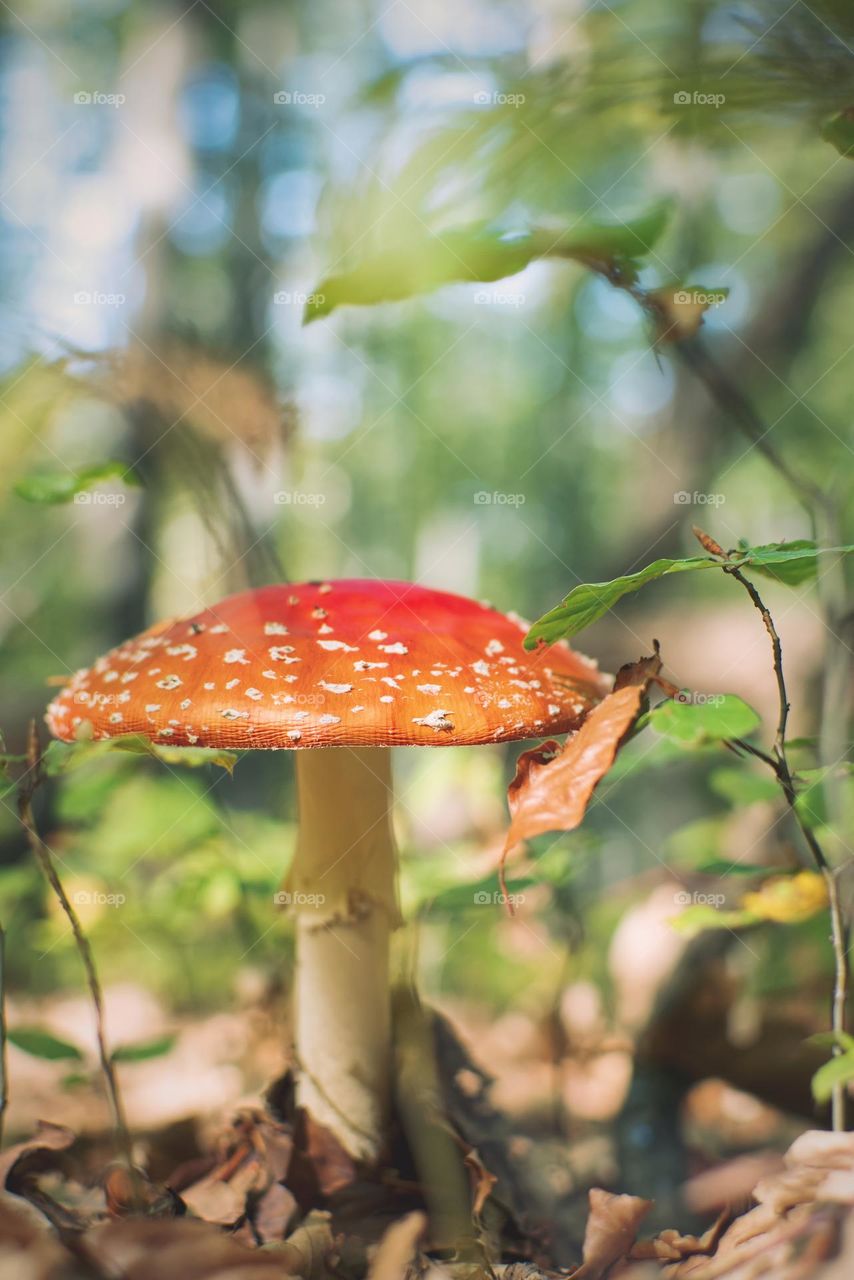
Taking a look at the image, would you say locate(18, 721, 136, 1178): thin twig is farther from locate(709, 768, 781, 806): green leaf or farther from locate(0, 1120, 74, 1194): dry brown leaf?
locate(709, 768, 781, 806): green leaf

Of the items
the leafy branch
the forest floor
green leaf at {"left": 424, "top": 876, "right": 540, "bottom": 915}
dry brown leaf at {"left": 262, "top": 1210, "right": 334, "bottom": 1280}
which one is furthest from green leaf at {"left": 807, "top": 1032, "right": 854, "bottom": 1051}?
dry brown leaf at {"left": 262, "top": 1210, "right": 334, "bottom": 1280}

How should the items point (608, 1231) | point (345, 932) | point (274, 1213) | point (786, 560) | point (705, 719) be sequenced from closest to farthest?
point (705, 719) → point (786, 560) → point (608, 1231) → point (274, 1213) → point (345, 932)

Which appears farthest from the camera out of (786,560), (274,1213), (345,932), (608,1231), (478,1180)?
(345,932)

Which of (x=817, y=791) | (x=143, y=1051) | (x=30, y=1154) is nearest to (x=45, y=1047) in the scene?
(x=30, y=1154)

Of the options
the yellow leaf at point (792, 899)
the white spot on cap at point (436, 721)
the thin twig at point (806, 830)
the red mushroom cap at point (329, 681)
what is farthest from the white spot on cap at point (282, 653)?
the yellow leaf at point (792, 899)

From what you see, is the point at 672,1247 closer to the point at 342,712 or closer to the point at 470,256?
the point at 342,712

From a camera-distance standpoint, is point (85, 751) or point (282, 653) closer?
point (85, 751)

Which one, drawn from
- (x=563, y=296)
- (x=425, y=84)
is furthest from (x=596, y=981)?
(x=563, y=296)

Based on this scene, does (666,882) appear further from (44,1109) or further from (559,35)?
(559,35)
